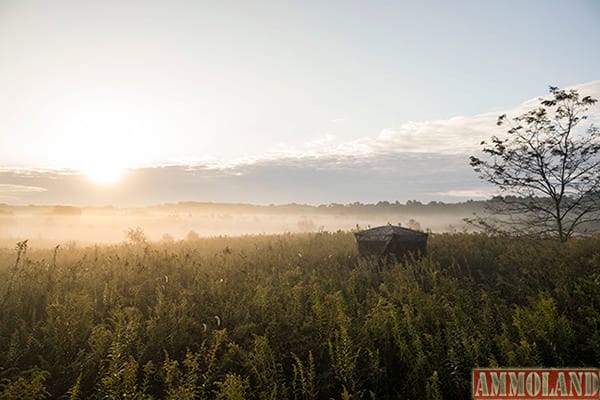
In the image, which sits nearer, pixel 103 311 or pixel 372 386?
pixel 372 386

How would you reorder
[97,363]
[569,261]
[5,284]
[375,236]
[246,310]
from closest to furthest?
1. [97,363]
2. [246,310]
3. [5,284]
4. [569,261]
5. [375,236]

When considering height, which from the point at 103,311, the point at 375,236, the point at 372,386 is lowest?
the point at 372,386

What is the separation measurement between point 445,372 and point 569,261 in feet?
22.8

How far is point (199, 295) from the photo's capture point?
7.14 m

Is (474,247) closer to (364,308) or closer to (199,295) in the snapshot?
(364,308)

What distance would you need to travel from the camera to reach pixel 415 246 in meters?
11.2

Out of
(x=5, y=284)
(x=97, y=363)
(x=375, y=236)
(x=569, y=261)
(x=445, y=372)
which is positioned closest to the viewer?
(x=445, y=372)

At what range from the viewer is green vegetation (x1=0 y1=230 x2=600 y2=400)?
411cm

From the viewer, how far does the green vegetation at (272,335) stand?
4105 millimetres

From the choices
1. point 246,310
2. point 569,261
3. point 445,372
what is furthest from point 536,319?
point 569,261

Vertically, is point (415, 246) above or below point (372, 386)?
above

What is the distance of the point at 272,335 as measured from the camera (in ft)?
17.7

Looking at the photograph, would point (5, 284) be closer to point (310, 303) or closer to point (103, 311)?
point (103, 311)

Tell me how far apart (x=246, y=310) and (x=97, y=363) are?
2385mm
